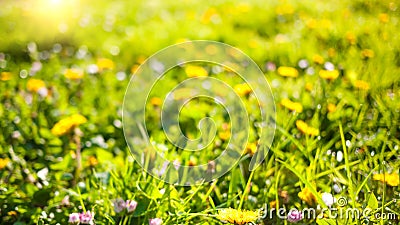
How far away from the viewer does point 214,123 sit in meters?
1.73

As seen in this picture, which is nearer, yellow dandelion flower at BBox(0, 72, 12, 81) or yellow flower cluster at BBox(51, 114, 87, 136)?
yellow flower cluster at BBox(51, 114, 87, 136)

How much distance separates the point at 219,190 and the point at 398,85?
100cm

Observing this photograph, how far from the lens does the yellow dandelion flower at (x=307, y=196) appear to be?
53.6 inches

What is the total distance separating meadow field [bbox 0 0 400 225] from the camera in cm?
141

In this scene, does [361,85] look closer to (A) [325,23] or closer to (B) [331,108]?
(B) [331,108]

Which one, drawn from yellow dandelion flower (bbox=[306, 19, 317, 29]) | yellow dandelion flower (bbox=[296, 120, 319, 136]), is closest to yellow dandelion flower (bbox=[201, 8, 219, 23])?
yellow dandelion flower (bbox=[306, 19, 317, 29])

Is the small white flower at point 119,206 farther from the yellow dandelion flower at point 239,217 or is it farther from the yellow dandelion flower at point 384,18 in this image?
the yellow dandelion flower at point 384,18

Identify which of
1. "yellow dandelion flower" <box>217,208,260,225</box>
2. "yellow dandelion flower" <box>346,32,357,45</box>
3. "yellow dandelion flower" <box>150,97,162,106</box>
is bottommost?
"yellow dandelion flower" <box>217,208,260,225</box>

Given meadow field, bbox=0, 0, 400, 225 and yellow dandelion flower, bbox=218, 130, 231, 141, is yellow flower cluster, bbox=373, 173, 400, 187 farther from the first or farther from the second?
yellow dandelion flower, bbox=218, 130, 231, 141

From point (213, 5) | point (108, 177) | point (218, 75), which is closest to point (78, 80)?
point (218, 75)

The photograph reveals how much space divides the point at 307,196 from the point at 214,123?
48cm

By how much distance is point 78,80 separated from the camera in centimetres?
256

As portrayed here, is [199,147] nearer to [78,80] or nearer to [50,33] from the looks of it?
[78,80]

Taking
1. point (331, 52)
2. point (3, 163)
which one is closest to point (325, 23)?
point (331, 52)
